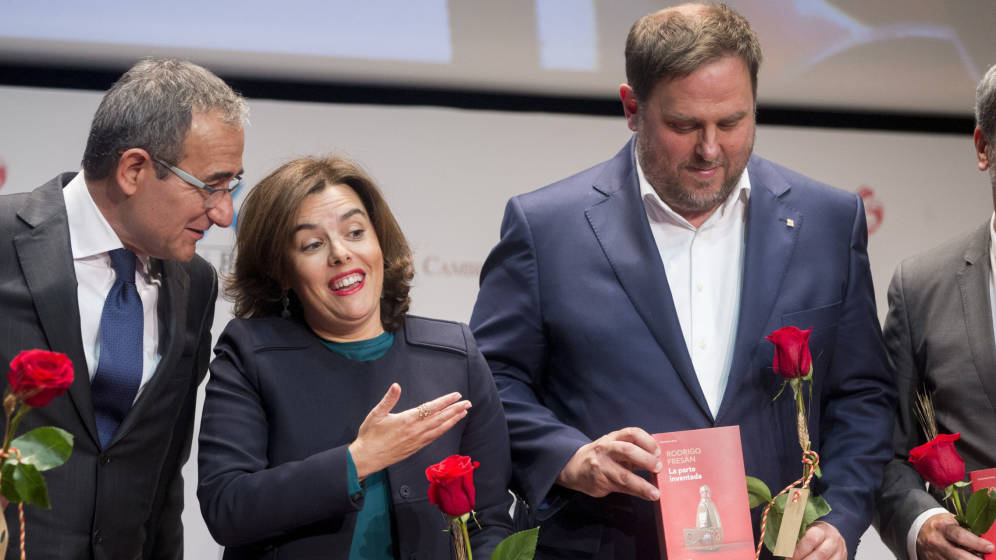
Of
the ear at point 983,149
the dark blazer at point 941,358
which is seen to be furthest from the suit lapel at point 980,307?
the ear at point 983,149

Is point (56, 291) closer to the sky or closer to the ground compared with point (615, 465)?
closer to the sky

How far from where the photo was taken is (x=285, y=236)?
218cm

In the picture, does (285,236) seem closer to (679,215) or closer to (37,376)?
(37,376)

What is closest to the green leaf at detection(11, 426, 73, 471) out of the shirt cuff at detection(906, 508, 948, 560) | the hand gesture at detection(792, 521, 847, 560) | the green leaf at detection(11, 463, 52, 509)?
the green leaf at detection(11, 463, 52, 509)

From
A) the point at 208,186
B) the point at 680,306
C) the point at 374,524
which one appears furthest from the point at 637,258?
the point at 208,186

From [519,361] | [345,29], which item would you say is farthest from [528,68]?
[519,361]

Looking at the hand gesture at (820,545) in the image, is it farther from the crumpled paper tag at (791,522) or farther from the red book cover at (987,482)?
the red book cover at (987,482)

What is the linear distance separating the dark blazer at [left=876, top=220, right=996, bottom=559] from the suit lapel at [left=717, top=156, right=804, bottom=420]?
454mm

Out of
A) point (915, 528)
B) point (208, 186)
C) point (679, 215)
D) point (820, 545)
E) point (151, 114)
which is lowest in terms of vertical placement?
point (915, 528)

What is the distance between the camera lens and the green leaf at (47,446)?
1543mm

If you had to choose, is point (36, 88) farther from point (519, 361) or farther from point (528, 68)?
point (519, 361)

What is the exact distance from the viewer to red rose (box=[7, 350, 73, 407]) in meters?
1.47

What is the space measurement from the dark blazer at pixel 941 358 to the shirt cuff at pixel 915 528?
13 mm

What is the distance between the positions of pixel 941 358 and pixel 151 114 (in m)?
1.89
